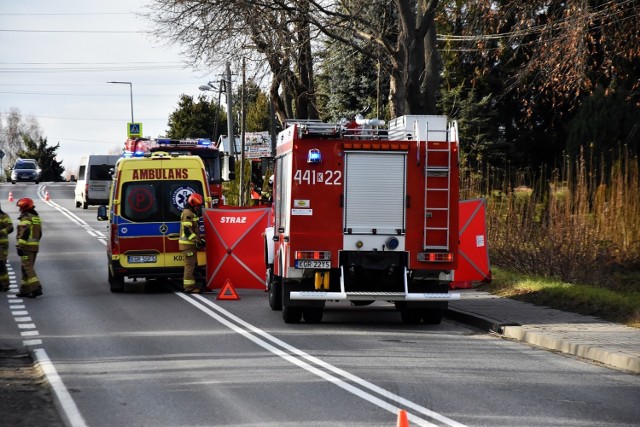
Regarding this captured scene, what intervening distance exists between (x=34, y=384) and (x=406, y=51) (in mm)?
15801

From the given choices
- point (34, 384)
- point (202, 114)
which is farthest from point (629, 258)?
point (202, 114)

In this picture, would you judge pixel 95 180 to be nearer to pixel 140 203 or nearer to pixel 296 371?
pixel 140 203

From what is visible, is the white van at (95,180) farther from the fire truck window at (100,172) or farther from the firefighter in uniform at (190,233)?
the firefighter in uniform at (190,233)

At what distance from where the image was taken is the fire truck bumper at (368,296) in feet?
51.4

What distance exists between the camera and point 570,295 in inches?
709

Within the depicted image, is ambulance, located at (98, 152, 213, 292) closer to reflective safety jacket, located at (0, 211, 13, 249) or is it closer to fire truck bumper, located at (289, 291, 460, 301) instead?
reflective safety jacket, located at (0, 211, 13, 249)

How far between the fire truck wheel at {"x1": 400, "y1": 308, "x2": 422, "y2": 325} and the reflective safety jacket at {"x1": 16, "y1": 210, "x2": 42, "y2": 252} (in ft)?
24.4

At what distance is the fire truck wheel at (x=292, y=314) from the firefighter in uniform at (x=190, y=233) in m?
5.05

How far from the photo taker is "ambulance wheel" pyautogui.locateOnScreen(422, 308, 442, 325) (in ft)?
54.6

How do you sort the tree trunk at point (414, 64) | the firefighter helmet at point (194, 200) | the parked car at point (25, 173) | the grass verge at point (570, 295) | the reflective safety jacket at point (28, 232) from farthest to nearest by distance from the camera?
1. the parked car at point (25, 173)
2. the tree trunk at point (414, 64)
3. the firefighter helmet at point (194, 200)
4. the reflective safety jacket at point (28, 232)
5. the grass verge at point (570, 295)

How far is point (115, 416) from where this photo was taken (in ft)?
30.9

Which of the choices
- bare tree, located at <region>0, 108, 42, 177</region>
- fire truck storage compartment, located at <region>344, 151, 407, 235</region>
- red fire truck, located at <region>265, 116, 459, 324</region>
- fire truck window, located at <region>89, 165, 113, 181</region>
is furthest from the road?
bare tree, located at <region>0, 108, 42, 177</region>

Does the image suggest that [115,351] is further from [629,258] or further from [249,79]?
[249,79]

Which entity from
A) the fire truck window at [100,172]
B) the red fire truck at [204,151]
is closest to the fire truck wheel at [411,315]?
the red fire truck at [204,151]
